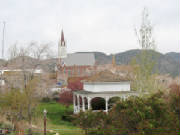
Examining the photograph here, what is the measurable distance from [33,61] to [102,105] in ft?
27.7

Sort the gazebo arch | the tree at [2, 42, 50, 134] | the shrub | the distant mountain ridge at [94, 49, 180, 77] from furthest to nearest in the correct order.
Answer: the distant mountain ridge at [94, 49, 180, 77], the gazebo arch, the tree at [2, 42, 50, 134], the shrub

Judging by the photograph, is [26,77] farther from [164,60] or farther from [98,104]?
[164,60]

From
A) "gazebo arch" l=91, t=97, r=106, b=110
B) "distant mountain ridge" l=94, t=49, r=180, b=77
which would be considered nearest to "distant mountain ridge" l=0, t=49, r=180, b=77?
"distant mountain ridge" l=94, t=49, r=180, b=77

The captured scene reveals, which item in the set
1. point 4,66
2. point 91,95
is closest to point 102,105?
point 91,95

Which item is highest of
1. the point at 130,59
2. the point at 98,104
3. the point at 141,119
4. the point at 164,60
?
the point at 164,60

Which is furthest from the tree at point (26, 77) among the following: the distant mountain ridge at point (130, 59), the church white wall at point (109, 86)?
the church white wall at point (109, 86)

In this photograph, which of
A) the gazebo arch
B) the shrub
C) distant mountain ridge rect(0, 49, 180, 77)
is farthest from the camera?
the gazebo arch

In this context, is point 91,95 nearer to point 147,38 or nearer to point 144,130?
point 147,38

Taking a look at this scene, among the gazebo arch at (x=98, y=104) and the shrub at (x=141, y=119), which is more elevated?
the shrub at (x=141, y=119)

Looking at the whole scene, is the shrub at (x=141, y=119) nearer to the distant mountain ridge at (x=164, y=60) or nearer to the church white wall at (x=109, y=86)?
the distant mountain ridge at (x=164, y=60)

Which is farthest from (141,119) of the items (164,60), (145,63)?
(164,60)

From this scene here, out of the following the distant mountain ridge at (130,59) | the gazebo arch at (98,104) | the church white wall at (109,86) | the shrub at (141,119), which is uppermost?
the distant mountain ridge at (130,59)

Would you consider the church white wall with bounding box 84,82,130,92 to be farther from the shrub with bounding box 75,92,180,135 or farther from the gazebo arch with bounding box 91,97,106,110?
the shrub with bounding box 75,92,180,135

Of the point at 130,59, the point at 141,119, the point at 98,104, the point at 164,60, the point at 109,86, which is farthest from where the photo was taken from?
the point at 164,60
